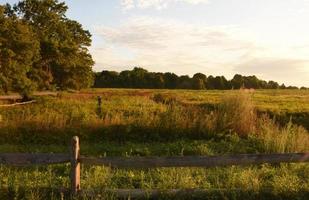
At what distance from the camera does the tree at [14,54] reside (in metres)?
31.1

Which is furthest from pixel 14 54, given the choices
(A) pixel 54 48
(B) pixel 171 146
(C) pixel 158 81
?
(C) pixel 158 81

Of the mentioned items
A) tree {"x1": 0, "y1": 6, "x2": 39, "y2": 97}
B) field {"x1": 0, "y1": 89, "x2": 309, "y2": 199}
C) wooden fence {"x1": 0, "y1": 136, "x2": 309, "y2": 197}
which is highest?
tree {"x1": 0, "y1": 6, "x2": 39, "y2": 97}

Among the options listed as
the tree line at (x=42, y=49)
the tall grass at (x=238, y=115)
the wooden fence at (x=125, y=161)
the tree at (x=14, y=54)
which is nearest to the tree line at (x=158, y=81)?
the tree line at (x=42, y=49)

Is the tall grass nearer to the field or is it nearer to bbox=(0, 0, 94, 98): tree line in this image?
the field

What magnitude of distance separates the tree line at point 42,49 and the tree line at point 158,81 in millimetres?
64939

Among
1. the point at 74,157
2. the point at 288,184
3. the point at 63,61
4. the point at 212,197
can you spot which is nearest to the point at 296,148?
the point at 288,184

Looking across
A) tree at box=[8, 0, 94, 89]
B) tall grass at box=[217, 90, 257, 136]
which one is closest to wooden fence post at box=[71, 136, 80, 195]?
tall grass at box=[217, 90, 257, 136]

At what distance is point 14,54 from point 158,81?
291 feet

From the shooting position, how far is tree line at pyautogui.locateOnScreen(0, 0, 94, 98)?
32.2 metres

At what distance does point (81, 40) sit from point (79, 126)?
33920mm

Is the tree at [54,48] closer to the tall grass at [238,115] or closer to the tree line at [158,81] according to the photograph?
the tall grass at [238,115]

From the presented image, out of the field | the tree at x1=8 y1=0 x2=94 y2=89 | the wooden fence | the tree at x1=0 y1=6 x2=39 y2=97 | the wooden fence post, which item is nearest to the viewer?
the wooden fence post

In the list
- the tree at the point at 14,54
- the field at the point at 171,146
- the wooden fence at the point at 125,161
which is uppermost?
the tree at the point at 14,54

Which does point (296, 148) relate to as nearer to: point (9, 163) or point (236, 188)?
point (236, 188)
